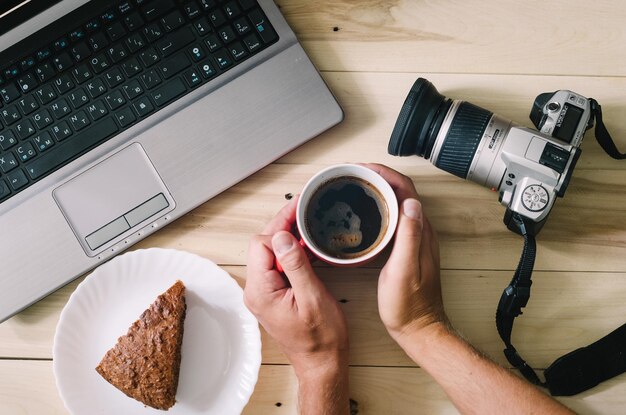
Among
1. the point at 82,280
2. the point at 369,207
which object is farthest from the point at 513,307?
the point at 82,280

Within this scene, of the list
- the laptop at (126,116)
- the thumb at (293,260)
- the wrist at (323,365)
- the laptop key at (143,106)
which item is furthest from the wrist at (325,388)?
the laptop key at (143,106)

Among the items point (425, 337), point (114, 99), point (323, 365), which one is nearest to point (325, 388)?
point (323, 365)

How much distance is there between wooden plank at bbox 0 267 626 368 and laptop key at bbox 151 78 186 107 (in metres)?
0.29

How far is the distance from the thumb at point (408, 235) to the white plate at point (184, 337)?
0.22 meters

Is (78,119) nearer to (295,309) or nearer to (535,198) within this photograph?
(295,309)

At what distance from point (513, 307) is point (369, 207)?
0.75 ft

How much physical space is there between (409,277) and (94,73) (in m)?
0.49

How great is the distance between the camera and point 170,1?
2.48 ft

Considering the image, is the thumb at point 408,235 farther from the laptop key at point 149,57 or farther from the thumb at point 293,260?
the laptop key at point 149,57

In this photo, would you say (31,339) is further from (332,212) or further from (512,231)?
(512,231)

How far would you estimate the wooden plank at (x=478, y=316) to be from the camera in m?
0.79

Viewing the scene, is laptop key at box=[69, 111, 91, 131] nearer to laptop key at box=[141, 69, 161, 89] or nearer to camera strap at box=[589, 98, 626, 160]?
laptop key at box=[141, 69, 161, 89]

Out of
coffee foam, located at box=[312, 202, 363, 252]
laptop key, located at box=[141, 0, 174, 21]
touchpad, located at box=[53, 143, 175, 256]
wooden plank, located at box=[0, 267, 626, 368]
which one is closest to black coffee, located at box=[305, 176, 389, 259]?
coffee foam, located at box=[312, 202, 363, 252]

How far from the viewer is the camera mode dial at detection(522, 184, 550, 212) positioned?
70 centimetres
